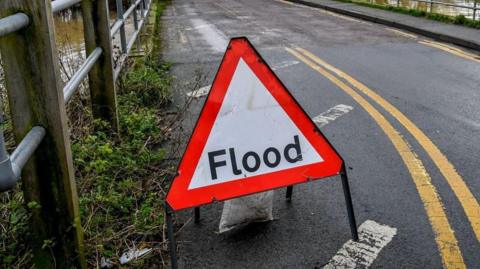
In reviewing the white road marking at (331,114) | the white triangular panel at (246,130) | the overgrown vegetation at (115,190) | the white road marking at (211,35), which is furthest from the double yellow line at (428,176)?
the white road marking at (211,35)

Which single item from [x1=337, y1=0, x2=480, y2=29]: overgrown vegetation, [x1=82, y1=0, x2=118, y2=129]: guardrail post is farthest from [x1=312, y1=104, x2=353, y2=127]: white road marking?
[x1=337, y1=0, x2=480, y2=29]: overgrown vegetation

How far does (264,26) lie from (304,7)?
656cm

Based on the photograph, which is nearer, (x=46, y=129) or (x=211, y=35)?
(x=46, y=129)

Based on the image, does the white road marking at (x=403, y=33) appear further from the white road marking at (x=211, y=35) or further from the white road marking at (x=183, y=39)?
the white road marking at (x=183, y=39)

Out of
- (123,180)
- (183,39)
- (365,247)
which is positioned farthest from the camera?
(183,39)

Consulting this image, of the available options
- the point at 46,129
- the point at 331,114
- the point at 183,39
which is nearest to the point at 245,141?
the point at 46,129

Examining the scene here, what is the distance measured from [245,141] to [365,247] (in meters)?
0.99

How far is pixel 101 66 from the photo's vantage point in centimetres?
517

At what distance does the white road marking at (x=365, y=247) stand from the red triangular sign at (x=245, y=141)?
484 millimetres

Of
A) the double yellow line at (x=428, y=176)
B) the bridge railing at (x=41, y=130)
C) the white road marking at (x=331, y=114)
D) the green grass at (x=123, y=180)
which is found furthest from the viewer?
the white road marking at (x=331, y=114)

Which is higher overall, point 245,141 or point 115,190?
point 245,141

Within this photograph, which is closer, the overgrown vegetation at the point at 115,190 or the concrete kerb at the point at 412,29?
the overgrown vegetation at the point at 115,190

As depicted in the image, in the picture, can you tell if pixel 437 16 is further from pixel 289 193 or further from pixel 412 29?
pixel 289 193

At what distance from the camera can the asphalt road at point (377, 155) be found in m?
3.52
